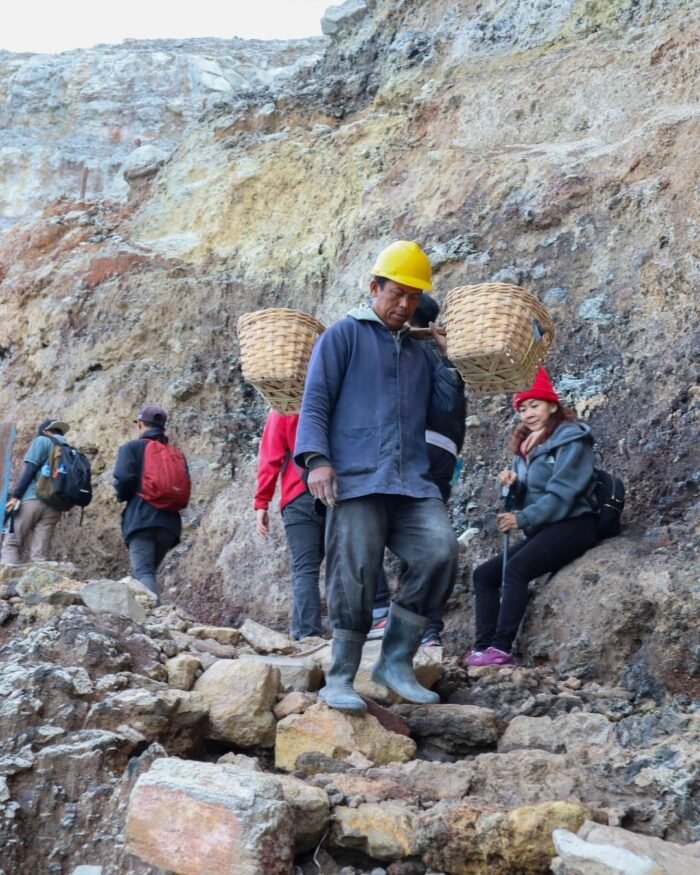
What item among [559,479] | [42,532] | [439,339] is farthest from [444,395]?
[42,532]

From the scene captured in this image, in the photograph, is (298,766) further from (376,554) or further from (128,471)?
(128,471)

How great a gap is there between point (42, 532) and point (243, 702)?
16.3 ft

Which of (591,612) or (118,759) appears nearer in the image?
(118,759)

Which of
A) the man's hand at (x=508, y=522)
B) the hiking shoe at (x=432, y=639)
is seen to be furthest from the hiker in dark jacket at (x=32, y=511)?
the man's hand at (x=508, y=522)

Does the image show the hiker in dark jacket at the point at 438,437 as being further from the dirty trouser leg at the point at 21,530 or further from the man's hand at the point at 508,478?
the dirty trouser leg at the point at 21,530

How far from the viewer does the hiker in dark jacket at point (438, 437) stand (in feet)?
17.8

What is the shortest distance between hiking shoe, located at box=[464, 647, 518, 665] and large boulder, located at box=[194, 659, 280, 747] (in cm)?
155

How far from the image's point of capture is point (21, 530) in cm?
901

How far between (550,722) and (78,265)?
30.3ft

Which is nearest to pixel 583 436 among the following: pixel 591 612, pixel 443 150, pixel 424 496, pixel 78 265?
pixel 591 612

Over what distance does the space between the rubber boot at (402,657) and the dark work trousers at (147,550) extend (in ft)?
11.4

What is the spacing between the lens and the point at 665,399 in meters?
7.20

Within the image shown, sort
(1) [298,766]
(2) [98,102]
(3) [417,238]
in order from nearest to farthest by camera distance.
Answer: (1) [298,766], (3) [417,238], (2) [98,102]

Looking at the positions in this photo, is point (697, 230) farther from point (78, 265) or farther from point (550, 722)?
point (78, 265)
